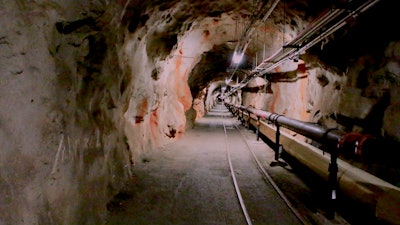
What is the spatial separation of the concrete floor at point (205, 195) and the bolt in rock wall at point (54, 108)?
77cm

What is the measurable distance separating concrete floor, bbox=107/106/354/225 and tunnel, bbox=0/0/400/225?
1.26 ft

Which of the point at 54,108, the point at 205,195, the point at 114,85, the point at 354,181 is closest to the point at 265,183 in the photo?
the point at 205,195

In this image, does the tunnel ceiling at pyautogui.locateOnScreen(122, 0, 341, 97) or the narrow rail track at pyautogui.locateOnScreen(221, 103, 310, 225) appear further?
the tunnel ceiling at pyautogui.locateOnScreen(122, 0, 341, 97)

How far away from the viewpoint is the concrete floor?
210 inches

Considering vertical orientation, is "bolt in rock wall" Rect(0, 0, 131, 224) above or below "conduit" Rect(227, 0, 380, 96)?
below

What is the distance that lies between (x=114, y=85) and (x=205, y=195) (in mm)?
2909

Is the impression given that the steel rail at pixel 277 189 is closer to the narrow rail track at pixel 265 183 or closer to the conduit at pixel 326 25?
the narrow rail track at pixel 265 183

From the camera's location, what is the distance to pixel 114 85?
6.23 metres

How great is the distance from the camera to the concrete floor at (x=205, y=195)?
532 centimetres

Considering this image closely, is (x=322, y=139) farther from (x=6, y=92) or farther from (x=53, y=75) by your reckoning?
(x=6, y=92)

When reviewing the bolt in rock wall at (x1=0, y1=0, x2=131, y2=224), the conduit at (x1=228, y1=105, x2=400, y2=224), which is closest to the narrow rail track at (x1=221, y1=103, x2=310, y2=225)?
the conduit at (x1=228, y1=105, x2=400, y2=224)

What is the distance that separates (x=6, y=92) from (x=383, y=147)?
4.91 metres

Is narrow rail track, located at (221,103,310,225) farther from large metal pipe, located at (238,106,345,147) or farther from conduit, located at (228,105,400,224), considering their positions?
large metal pipe, located at (238,106,345,147)

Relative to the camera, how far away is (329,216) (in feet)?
17.5
